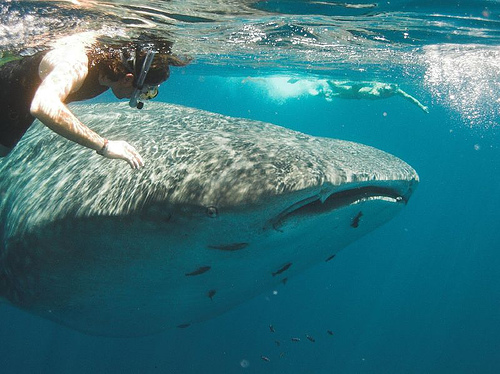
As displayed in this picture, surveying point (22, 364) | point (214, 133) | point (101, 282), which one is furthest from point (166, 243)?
point (22, 364)

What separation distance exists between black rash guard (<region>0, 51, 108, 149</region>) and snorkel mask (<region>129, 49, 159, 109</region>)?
14.0 inches

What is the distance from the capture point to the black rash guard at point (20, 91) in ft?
10.6

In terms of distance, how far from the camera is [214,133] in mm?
3168

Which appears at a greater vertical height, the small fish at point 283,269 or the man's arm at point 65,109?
the man's arm at point 65,109

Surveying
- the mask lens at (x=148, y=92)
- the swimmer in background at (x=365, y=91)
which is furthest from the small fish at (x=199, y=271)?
the swimmer in background at (x=365, y=91)

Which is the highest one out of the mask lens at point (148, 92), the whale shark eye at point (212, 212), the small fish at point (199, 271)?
the mask lens at point (148, 92)

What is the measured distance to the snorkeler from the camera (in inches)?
84.8

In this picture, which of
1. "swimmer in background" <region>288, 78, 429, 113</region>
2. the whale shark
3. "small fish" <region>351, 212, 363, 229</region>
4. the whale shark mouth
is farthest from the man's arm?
"swimmer in background" <region>288, 78, 429, 113</region>

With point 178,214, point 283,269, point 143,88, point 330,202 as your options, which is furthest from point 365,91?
point 178,214

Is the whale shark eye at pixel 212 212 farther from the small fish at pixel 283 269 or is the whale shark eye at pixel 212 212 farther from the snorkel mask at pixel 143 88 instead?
the snorkel mask at pixel 143 88

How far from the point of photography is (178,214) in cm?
221

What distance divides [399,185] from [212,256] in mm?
1411

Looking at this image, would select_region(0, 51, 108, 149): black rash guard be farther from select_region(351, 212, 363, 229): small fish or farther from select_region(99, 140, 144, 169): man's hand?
select_region(351, 212, 363, 229): small fish

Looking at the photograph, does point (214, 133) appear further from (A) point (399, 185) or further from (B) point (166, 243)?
(A) point (399, 185)
